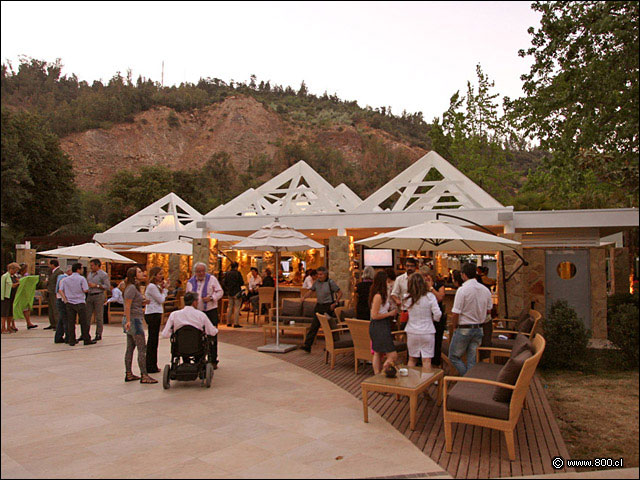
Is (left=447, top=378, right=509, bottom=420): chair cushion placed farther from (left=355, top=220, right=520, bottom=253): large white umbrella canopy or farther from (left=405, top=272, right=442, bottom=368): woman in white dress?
(left=355, top=220, right=520, bottom=253): large white umbrella canopy

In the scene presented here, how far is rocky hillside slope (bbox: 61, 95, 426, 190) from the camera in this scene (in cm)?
5775

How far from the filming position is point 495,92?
2880 centimetres

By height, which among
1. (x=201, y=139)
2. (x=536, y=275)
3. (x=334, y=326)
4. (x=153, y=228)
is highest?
(x=201, y=139)

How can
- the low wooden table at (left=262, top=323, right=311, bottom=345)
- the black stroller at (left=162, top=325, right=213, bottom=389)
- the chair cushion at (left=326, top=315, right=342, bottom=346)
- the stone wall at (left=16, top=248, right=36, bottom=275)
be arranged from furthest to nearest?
the stone wall at (left=16, top=248, right=36, bottom=275) → the low wooden table at (left=262, top=323, right=311, bottom=345) → the chair cushion at (left=326, top=315, right=342, bottom=346) → the black stroller at (left=162, top=325, right=213, bottom=389)

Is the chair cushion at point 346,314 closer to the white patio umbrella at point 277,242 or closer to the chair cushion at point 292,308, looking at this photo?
the white patio umbrella at point 277,242

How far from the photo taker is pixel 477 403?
3879mm

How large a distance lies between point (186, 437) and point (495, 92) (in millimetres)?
29534

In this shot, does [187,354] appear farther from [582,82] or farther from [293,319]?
[582,82]

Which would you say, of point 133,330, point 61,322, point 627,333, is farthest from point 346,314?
point 61,322

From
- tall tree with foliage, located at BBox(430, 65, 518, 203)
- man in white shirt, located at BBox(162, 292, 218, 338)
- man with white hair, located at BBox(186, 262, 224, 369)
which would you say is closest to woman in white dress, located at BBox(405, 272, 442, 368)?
man in white shirt, located at BBox(162, 292, 218, 338)

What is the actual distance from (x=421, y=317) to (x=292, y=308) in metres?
5.38

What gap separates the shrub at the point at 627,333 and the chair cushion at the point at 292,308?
6043 millimetres

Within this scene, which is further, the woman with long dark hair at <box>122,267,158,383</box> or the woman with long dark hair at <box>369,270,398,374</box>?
the woman with long dark hair at <box>122,267,158,383</box>
